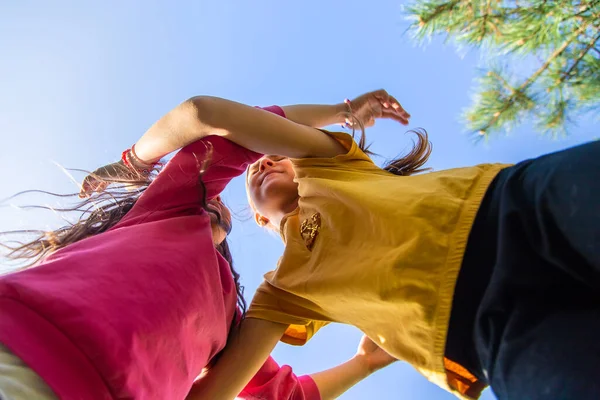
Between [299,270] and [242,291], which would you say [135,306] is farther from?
[242,291]

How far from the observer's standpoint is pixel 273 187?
1096 millimetres

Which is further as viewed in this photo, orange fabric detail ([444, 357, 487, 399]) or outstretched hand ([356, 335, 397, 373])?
outstretched hand ([356, 335, 397, 373])

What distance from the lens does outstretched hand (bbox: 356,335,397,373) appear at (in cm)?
120

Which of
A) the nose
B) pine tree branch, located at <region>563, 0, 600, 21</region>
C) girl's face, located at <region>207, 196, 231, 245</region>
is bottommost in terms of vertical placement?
girl's face, located at <region>207, 196, 231, 245</region>

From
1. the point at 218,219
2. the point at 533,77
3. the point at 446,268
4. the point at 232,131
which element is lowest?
the point at 218,219

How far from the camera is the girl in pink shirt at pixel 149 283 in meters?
0.49

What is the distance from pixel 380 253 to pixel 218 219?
46 centimetres

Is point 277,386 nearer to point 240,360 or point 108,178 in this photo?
point 240,360

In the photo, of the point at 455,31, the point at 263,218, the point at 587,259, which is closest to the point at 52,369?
the point at 587,259

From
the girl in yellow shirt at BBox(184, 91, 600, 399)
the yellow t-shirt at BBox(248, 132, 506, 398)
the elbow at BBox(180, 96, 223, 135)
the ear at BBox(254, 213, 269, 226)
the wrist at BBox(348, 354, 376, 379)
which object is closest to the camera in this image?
the girl in yellow shirt at BBox(184, 91, 600, 399)

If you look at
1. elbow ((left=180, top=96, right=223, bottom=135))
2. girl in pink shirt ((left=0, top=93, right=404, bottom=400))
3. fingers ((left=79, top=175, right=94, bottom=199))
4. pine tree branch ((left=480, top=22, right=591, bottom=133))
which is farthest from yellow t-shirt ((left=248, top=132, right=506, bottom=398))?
pine tree branch ((left=480, top=22, right=591, bottom=133))

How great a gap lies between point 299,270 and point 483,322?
43 centimetres

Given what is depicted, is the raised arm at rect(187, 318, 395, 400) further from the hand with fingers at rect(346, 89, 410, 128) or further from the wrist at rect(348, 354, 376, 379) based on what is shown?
the hand with fingers at rect(346, 89, 410, 128)

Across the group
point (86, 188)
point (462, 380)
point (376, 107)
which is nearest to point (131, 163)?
point (86, 188)
